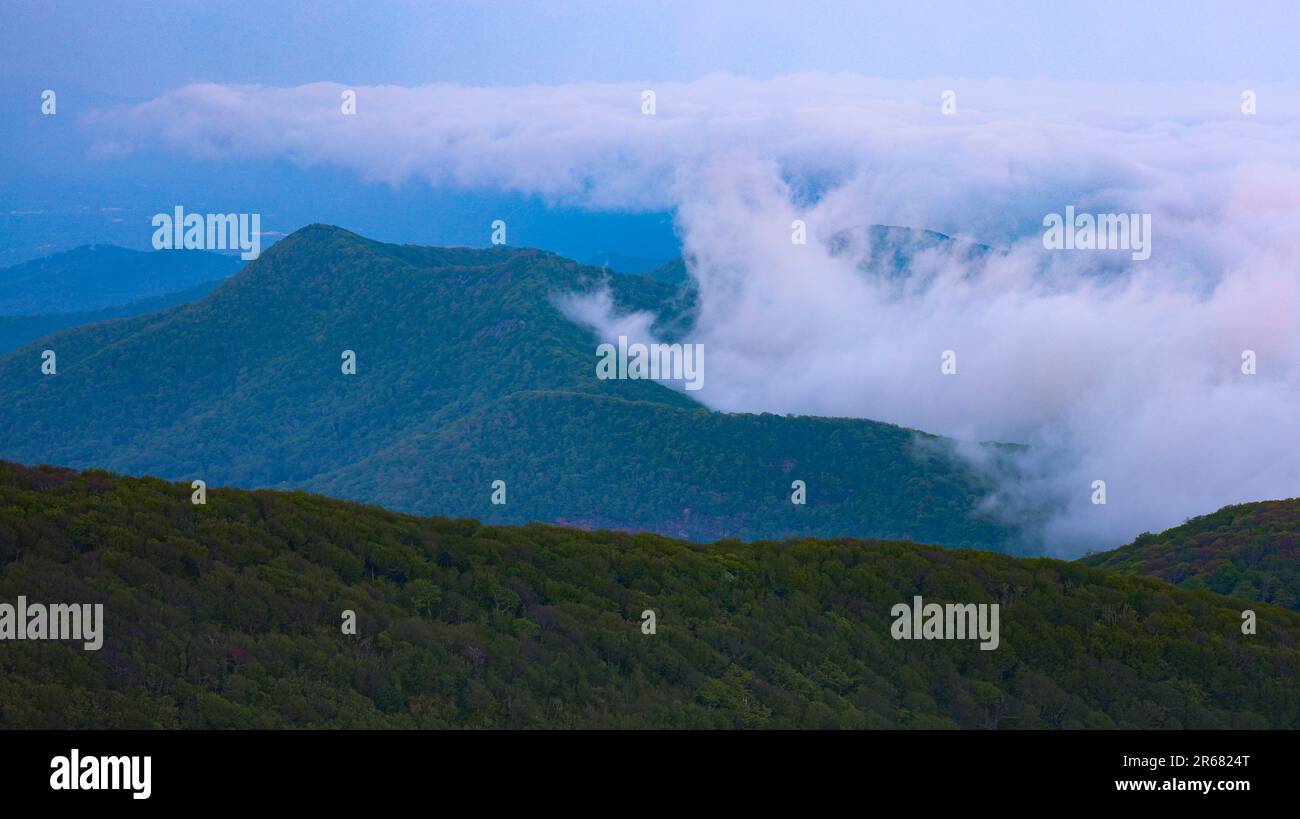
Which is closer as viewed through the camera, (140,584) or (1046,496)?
(140,584)

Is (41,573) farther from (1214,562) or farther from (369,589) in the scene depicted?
(1214,562)

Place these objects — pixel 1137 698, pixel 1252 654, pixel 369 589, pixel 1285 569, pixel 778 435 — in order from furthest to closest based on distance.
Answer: pixel 778 435 → pixel 1285 569 → pixel 1252 654 → pixel 1137 698 → pixel 369 589

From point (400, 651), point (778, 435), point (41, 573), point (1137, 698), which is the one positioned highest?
point (778, 435)

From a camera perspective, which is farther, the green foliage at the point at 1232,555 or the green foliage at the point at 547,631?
the green foliage at the point at 1232,555

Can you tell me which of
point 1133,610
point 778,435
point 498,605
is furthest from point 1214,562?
point 778,435

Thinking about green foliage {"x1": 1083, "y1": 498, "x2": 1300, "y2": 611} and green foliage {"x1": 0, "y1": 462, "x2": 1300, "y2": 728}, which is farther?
green foliage {"x1": 1083, "y1": 498, "x2": 1300, "y2": 611}

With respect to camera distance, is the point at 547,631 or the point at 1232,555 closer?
the point at 547,631

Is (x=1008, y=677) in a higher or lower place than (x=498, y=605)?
lower

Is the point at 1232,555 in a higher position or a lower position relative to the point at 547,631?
higher
